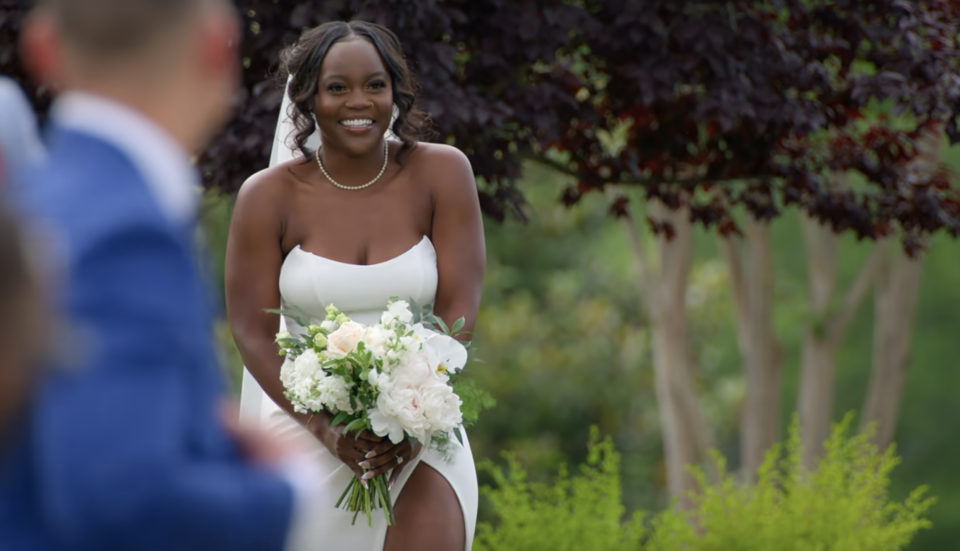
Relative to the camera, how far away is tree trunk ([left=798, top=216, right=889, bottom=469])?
29.2 feet

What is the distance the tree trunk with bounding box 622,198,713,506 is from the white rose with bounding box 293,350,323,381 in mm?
5146

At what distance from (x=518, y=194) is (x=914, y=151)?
2.32 m

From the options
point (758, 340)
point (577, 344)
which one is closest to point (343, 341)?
point (758, 340)

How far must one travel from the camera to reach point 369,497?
13.7 feet

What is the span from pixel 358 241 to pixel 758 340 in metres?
5.32

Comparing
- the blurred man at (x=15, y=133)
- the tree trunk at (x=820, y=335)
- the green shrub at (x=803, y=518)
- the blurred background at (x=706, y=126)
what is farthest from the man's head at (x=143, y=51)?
the tree trunk at (x=820, y=335)

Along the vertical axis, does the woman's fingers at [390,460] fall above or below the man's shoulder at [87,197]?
below

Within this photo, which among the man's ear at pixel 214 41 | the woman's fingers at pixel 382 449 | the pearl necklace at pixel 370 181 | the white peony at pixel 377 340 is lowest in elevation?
the woman's fingers at pixel 382 449

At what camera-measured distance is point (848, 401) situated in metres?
12.8

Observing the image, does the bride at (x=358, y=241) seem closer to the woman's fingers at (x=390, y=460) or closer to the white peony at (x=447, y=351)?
the woman's fingers at (x=390, y=460)

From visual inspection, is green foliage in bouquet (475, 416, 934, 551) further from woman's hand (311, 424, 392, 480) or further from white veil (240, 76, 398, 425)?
woman's hand (311, 424, 392, 480)

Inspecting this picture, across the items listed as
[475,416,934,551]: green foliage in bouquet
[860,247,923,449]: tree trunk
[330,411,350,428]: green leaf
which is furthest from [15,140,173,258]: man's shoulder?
[860,247,923,449]: tree trunk

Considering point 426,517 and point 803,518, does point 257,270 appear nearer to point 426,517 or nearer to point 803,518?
point 426,517

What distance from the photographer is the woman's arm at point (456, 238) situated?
173 inches
